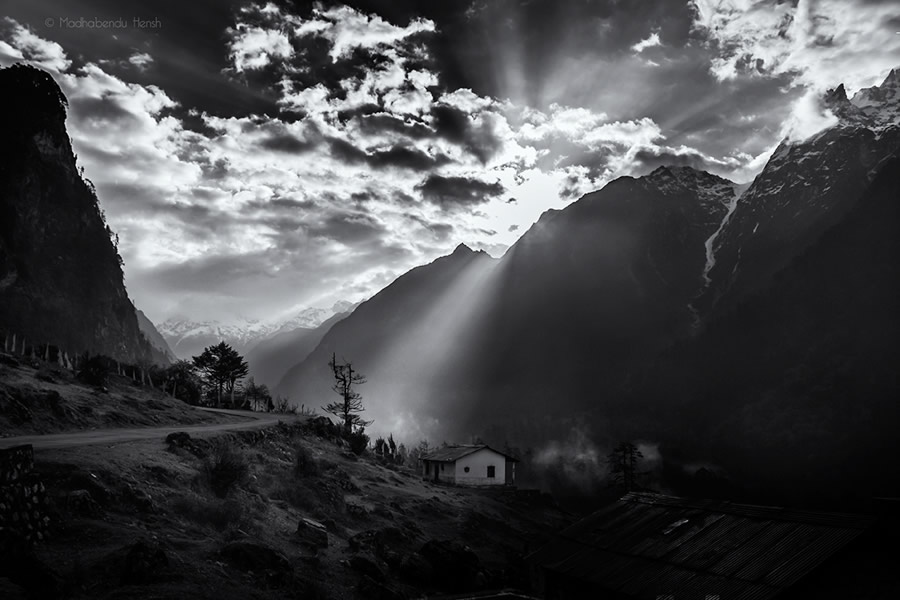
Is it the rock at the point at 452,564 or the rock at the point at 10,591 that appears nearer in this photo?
the rock at the point at 10,591

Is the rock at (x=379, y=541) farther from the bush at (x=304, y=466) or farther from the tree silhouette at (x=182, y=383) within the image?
the tree silhouette at (x=182, y=383)

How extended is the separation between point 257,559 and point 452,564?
1509cm

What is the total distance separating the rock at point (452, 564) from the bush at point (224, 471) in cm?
1116

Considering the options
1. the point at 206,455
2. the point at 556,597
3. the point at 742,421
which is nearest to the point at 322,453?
the point at 206,455

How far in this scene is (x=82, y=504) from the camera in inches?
723

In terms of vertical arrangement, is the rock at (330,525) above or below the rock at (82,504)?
below

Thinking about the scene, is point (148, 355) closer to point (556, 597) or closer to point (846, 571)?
point (556, 597)

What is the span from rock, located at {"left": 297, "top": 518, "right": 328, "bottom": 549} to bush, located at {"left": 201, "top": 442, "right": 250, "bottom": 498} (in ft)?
11.7

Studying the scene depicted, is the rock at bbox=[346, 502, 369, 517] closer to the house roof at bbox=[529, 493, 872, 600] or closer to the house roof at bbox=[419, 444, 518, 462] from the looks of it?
the house roof at bbox=[529, 493, 872, 600]

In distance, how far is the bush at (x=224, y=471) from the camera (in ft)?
84.9

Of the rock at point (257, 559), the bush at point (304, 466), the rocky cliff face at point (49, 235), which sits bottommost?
the rock at point (257, 559)

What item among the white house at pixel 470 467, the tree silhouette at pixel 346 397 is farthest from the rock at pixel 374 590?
the white house at pixel 470 467

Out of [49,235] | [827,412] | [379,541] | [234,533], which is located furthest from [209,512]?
[827,412]

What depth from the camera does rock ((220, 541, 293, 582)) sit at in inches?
765
